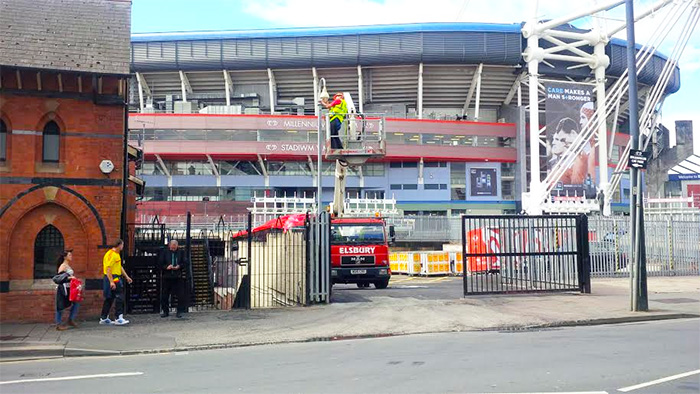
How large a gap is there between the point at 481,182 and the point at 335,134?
4726 cm

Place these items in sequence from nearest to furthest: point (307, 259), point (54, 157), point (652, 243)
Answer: point (54, 157) < point (307, 259) < point (652, 243)

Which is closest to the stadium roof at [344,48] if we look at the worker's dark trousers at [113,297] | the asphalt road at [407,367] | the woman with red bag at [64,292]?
the worker's dark trousers at [113,297]

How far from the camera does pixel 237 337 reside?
11188 mm

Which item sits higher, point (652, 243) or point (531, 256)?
point (652, 243)

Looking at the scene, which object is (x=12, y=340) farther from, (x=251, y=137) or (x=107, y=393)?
(x=251, y=137)

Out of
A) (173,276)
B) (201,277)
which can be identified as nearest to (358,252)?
(201,277)

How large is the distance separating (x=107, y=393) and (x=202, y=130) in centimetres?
5343

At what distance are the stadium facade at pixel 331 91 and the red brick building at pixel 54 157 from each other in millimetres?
43270

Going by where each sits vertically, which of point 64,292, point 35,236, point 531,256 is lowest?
point 64,292

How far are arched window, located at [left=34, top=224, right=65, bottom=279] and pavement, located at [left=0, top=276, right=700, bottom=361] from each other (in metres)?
1.32

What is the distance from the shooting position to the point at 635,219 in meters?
14.1

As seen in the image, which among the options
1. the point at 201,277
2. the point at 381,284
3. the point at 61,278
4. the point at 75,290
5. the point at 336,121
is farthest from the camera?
the point at 381,284

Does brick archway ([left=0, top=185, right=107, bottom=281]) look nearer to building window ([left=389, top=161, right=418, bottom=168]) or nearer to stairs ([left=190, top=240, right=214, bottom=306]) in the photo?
stairs ([left=190, top=240, right=214, bottom=306])

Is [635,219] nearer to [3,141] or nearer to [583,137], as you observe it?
[3,141]
